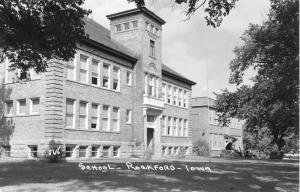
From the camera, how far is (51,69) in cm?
3158

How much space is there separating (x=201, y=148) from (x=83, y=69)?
28.6 m

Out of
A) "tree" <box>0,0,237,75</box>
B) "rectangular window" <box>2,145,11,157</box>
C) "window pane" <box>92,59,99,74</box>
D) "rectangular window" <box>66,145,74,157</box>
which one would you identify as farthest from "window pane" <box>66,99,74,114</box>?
"tree" <box>0,0,237,75</box>

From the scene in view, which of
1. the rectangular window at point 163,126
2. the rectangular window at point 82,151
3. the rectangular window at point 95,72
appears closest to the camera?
the rectangular window at point 82,151

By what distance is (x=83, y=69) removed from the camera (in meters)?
34.9

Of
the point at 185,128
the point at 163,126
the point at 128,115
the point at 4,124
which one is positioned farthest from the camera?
the point at 185,128

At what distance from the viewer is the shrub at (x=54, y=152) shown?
100 ft

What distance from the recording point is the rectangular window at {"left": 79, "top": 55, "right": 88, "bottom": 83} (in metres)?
34.7

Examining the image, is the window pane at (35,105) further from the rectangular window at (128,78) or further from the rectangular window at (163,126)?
the rectangular window at (163,126)

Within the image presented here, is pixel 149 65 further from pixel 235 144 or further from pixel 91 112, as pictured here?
pixel 235 144

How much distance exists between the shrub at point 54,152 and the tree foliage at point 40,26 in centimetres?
1523

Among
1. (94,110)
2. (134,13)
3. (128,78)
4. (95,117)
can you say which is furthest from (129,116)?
(134,13)

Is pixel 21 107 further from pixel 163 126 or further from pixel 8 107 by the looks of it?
pixel 163 126

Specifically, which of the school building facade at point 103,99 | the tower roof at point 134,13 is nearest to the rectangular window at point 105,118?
the school building facade at point 103,99

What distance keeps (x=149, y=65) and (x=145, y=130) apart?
6.24 metres
